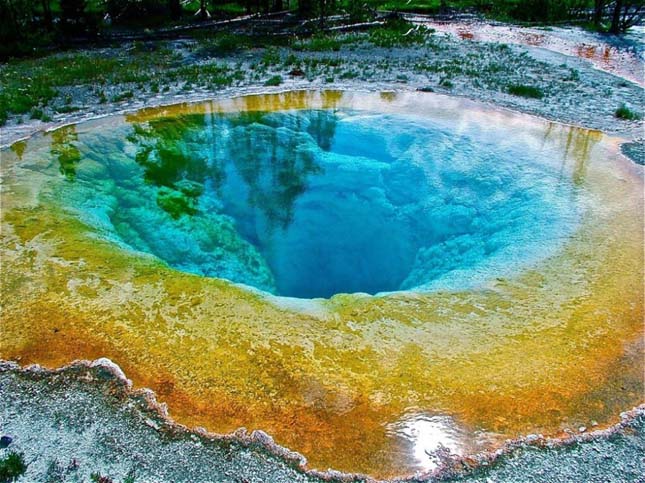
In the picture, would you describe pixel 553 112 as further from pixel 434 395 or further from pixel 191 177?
pixel 434 395

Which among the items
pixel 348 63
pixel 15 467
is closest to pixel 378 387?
pixel 15 467

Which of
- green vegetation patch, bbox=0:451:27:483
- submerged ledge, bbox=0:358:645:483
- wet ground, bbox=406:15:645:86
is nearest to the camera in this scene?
green vegetation patch, bbox=0:451:27:483

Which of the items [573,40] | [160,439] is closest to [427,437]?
[160,439]

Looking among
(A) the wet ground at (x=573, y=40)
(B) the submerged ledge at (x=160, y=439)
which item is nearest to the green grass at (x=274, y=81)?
(A) the wet ground at (x=573, y=40)

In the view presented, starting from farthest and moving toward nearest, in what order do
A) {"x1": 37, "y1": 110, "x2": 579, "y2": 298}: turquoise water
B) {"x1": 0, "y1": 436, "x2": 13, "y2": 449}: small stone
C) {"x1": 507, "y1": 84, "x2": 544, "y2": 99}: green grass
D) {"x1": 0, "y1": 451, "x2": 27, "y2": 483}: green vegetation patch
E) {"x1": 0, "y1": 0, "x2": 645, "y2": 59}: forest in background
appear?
{"x1": 0, "y1": 0, "x2": 645, "y2": 59}: forest in background < {"x1": 507, "y1": 84, "x2": 544, "y2": 99}: green grass < {"x1": 37, "y1": 110, "x2": 579, "y2": 298}: turquoise water < {"x1": 0, "y1": 436, "x2": 13, "y2": 449}: small stone < {"x1": 0, "y1": 451, "x2": 27, "y2": 483}: green vegetation patch

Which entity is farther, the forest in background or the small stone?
the forest in background

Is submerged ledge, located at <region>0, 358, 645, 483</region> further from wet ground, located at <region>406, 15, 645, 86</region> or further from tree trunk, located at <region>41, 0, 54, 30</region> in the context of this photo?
tree trunk, located at <region>41, 0, 54, 30</region>

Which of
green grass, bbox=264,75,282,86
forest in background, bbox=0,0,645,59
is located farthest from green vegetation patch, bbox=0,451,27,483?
forest in background, bbox=0,0,645,59

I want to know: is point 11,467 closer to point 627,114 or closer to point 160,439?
point 160,439
